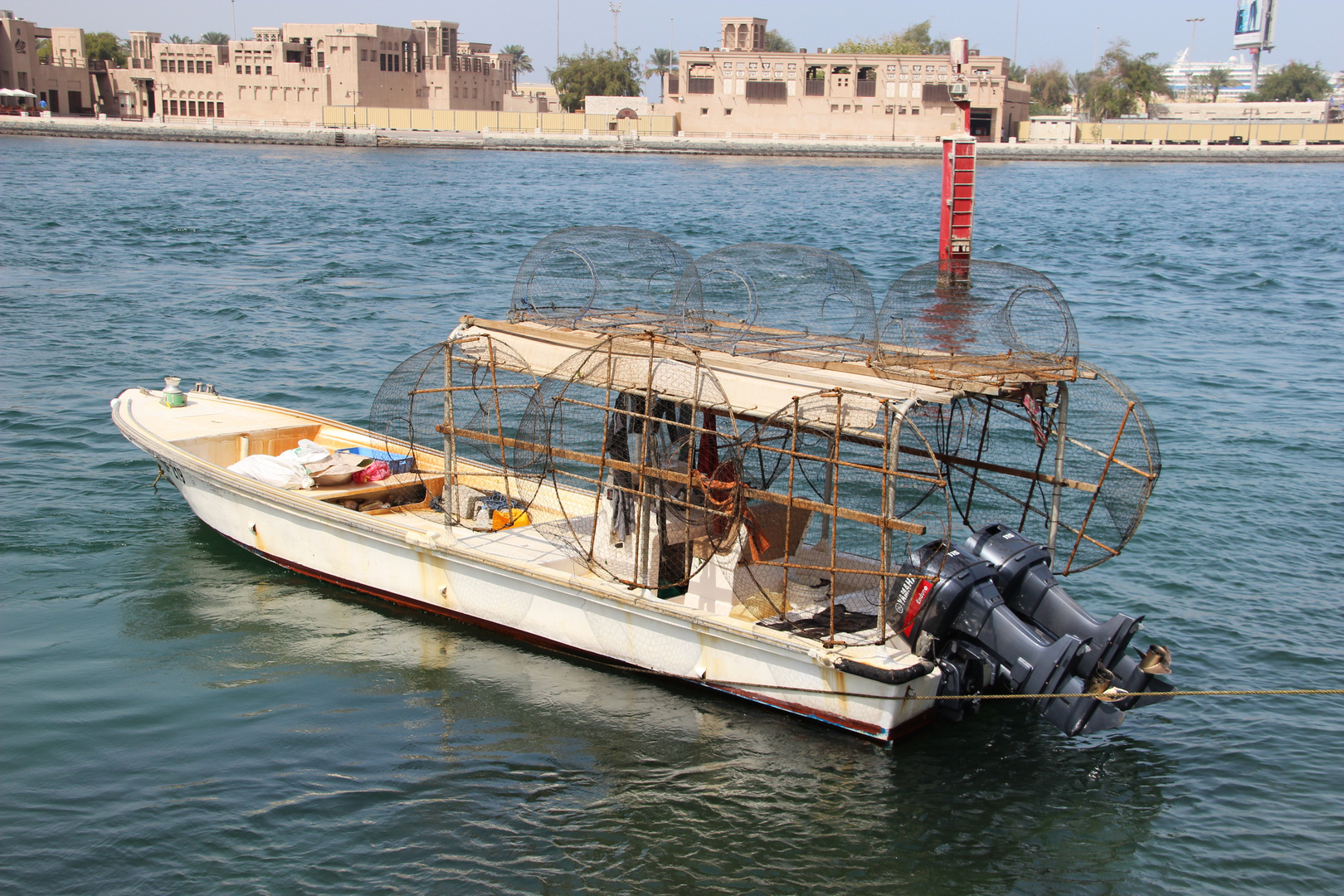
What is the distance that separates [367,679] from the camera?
9.99 meters

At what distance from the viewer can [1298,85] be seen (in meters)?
141

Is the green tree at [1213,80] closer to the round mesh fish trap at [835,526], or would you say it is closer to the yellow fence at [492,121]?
the yellow fence at [492,121]

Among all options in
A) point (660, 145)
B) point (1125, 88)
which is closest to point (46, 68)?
point (660, 145)

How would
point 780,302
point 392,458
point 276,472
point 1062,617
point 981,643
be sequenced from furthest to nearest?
point 392,458 < point 276,472 < point 780,302 < point 1062,617 < point 981,643

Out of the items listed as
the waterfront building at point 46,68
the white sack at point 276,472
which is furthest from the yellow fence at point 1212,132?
the white sack at point 276,472

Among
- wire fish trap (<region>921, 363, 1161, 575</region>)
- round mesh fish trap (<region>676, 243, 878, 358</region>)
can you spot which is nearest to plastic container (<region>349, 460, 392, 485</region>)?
round mesh fish trap (<region>676, 243, 878, 358</region>)

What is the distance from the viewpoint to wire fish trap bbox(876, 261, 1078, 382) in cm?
916

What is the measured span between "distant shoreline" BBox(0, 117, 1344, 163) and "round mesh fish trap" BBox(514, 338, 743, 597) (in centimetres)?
9689

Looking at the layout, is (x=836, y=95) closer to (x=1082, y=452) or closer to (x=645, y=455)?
(x=1082, y=452)

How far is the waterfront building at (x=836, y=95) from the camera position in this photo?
344 ft

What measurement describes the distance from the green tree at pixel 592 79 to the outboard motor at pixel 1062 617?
125 m

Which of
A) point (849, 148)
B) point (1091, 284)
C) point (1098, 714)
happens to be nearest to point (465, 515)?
point (1098, 714)

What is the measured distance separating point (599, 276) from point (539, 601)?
369 centimetres

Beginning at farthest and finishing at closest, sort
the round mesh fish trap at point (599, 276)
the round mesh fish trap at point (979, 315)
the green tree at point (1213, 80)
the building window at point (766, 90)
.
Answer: the green tree at point (1213, 80)
the building window at point (766, 90)
the round mesh fish trap at point (599, 276)
the round mesh fish trap at point (979, 315)
